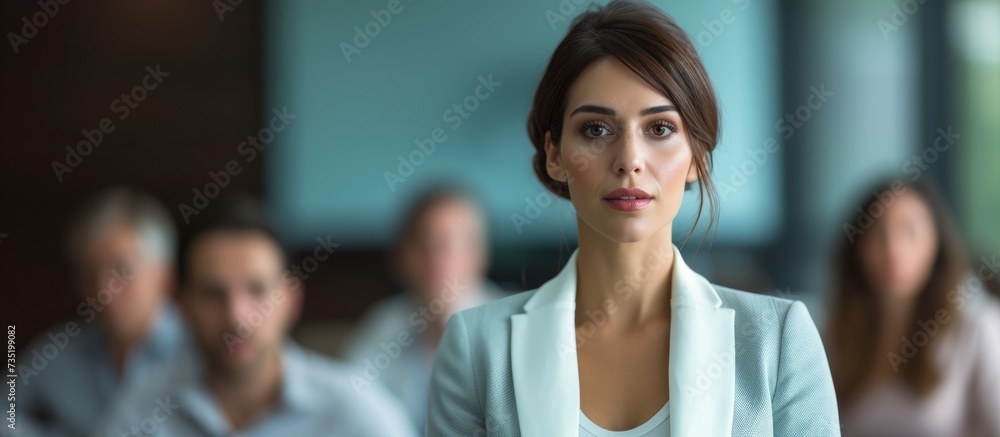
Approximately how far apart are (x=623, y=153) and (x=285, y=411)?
1.64 meters

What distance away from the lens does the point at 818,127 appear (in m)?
4.67

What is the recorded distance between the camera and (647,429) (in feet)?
3.56

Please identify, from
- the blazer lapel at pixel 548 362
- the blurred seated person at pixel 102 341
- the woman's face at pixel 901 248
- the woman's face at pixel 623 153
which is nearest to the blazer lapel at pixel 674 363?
the blazer lapel at pixel 548 362

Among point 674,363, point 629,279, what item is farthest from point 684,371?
point 629,279

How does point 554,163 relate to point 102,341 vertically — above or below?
above

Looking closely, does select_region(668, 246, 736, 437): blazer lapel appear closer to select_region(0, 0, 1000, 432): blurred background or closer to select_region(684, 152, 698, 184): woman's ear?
select_region(684, 152, 698, 184): woman's ear

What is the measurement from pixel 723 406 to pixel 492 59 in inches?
145

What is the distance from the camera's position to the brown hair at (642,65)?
1107mm

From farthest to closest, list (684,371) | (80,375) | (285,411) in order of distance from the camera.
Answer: (80,375)
(285,411)
(684,371)

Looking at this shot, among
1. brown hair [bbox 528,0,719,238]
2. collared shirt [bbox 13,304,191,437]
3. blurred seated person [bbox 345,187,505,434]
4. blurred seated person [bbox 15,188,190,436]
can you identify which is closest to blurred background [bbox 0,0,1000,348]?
blurred seated person [bbox 345,187,505,434]

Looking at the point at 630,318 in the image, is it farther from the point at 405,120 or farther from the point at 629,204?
the point at 405,120

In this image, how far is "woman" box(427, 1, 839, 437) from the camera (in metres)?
1.08

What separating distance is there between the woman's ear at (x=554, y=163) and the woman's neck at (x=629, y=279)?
70 mm

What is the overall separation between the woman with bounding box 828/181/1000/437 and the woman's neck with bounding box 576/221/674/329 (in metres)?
1.45
